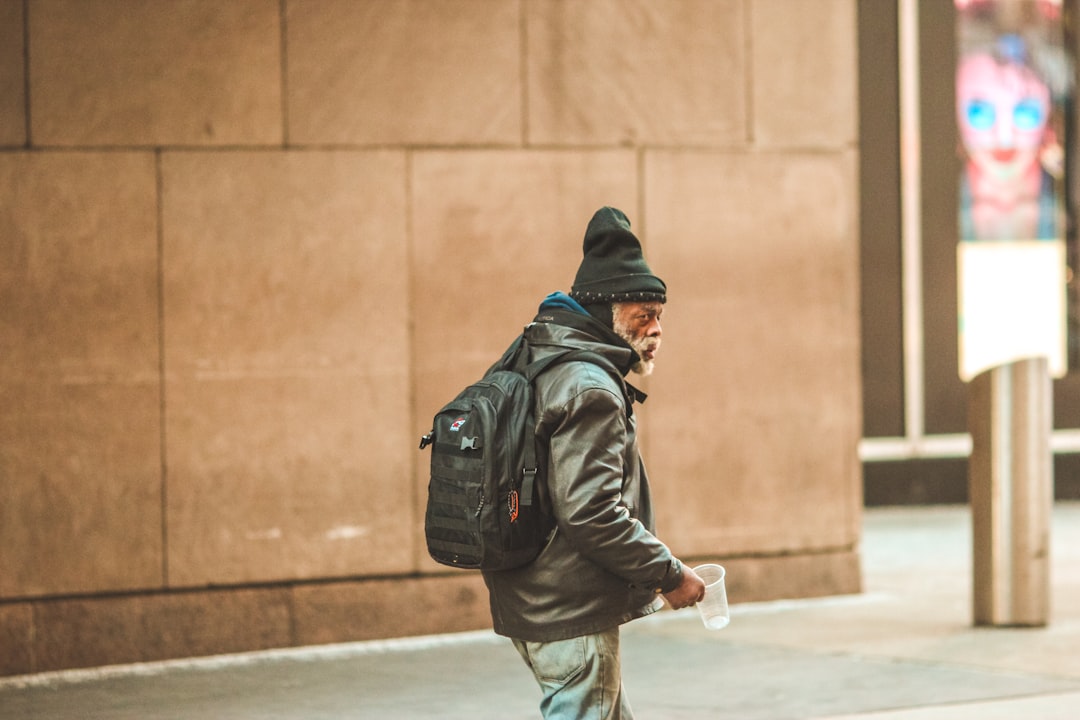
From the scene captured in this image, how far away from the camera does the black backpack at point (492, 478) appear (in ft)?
12.3

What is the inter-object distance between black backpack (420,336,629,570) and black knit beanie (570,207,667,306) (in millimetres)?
188

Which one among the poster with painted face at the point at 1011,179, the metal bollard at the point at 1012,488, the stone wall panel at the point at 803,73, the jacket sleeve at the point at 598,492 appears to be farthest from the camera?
the poster with painted face at the point at 1011,179

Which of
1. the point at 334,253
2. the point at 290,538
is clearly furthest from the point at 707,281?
the point at 290,538

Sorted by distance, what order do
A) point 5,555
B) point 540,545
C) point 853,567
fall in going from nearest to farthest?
point 540,545 → point 5,555 → point 853,567

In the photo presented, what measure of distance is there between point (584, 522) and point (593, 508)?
0.13 ft

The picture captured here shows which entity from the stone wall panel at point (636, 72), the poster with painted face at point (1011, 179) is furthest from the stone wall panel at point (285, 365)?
the poster with painted face at point (1011, 179)

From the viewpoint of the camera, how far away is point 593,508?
366 cm

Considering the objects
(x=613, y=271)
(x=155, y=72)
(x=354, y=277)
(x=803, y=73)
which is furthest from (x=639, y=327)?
(x=803, y=73)

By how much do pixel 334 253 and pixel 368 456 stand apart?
99cm

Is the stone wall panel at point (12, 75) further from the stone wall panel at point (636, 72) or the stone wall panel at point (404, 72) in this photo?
the stone wall panel at point (636, 72)

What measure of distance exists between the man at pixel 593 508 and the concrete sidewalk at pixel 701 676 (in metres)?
2.16

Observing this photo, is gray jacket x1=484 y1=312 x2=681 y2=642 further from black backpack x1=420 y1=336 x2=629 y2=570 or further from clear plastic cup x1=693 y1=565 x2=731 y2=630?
clear plastic cup x1=693 y1=565 x2=731 y2=630

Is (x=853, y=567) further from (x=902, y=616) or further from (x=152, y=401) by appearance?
(x=152, y=401)

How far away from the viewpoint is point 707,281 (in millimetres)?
7996
